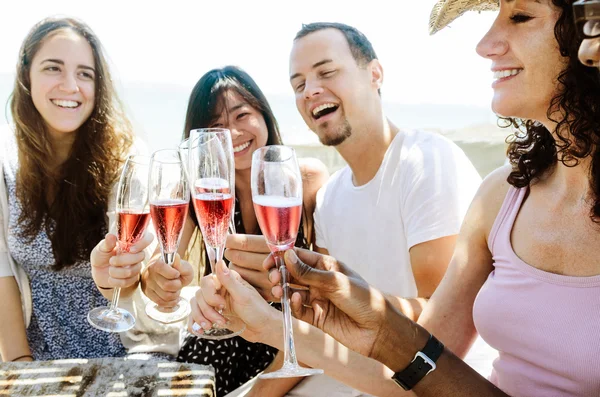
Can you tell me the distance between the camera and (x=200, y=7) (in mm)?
37000

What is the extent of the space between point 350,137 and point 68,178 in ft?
4.77

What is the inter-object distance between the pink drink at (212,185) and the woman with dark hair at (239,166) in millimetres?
1364

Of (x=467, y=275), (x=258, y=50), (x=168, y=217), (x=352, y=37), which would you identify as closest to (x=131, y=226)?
(x=168, y=217)

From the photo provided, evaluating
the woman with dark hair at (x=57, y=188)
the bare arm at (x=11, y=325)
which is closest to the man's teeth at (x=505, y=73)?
the woman with dark hair at (x=57, y=188)

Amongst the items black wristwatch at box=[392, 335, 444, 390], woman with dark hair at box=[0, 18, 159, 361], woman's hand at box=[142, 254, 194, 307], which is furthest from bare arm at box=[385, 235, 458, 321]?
woman with dark hair at box=[0, 18, 159, 361]

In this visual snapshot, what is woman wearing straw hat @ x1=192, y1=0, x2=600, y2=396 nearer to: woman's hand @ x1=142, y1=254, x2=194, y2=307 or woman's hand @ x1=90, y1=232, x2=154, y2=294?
woman's hand @ x1=142, y1=254, x2=194, y2=307

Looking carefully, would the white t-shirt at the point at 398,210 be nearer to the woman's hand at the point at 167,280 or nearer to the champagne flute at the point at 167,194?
the woman's hand at the point at 167,280

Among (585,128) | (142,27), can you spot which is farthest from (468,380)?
(142,27)

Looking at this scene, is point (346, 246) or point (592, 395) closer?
point (592, 395)

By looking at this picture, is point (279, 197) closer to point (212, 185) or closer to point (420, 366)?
point (212, 185)

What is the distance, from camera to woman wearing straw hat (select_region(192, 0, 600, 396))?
158 cm

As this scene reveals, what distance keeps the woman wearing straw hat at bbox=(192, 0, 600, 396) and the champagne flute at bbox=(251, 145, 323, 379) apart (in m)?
0.07

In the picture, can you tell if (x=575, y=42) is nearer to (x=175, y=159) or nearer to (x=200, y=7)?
(x=175, y=159)

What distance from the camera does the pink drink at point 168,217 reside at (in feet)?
5.97
